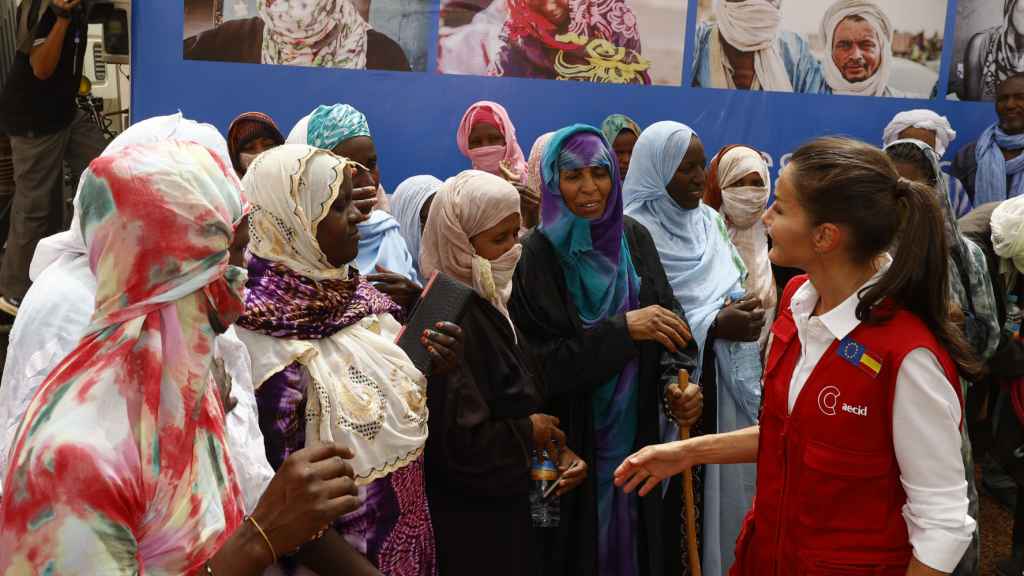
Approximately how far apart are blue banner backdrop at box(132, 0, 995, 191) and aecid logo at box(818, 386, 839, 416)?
12.4 feet

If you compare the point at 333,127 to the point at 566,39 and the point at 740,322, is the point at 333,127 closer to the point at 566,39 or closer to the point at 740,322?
the point at 740,322

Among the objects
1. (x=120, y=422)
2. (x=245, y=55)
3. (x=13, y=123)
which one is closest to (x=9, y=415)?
(x=120, y=422)

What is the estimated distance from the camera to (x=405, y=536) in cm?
222

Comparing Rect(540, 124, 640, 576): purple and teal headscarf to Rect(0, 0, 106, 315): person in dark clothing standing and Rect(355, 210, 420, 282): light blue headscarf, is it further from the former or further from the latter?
Rect(0, 0, 106, 315): person in dark clothing standing

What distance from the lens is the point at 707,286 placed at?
3.70 metres

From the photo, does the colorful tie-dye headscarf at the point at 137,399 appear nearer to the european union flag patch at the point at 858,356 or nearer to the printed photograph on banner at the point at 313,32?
the european union flag patch at the point at 858,356

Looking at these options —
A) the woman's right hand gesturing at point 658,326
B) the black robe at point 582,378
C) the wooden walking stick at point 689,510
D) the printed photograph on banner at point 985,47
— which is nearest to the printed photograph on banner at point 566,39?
the printed photograph on banner at point 985,47

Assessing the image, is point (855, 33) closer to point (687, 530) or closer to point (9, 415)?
point (687, 530)

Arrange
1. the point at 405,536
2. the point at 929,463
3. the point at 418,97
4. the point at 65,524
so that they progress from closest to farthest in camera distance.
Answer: the point at 65,524
the point at 929,463
the point at 405,536
the point at 418,97

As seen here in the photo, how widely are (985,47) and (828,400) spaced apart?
5630 mm

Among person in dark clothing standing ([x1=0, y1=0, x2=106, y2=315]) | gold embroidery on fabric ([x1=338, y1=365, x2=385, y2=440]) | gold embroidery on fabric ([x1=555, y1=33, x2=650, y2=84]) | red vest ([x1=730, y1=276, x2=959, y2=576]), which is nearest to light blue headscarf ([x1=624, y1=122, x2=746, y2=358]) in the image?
red vest ([x1=730, y1=276, x2=959, y2=576])

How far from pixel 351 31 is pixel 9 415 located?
3626 mm

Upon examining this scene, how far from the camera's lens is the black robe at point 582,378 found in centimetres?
318

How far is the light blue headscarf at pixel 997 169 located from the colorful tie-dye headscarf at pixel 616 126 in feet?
8.17
